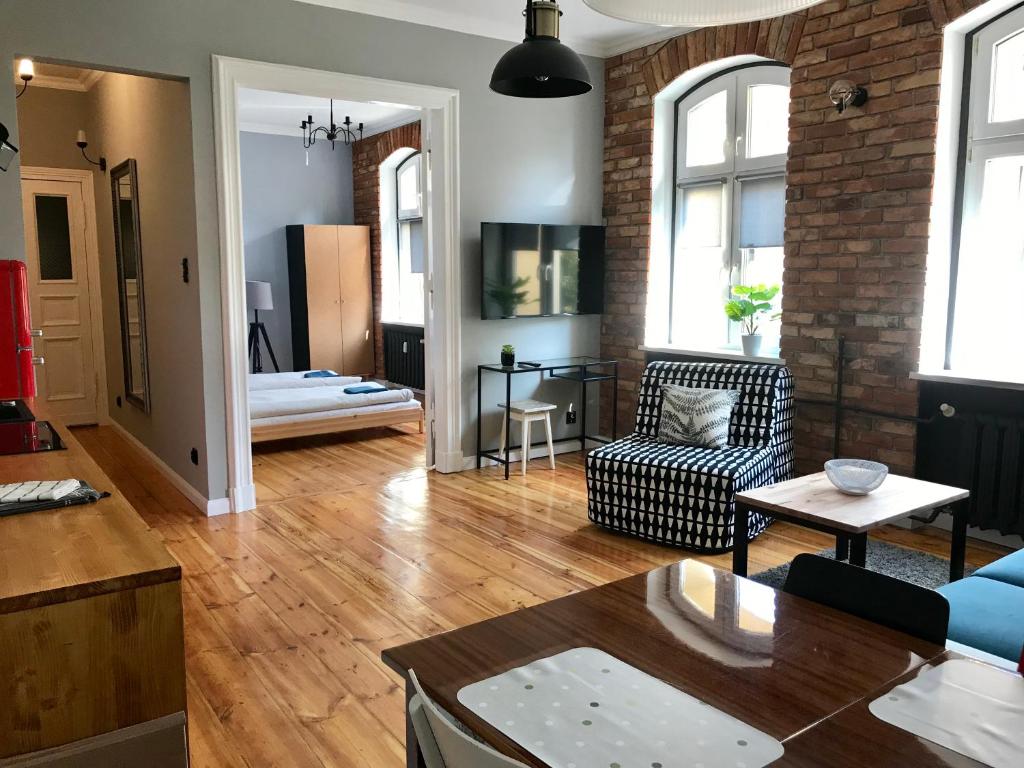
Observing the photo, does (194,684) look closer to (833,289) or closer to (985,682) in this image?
(985,682)

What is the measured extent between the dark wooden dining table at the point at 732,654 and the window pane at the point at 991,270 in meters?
3.13

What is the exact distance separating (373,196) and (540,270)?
13.3 feet

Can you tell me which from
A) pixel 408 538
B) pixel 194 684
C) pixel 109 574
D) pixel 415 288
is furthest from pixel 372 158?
pixel 109 574

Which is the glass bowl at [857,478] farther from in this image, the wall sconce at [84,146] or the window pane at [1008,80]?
the wall sconce at [84,146]

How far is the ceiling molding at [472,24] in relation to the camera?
15.6 feet

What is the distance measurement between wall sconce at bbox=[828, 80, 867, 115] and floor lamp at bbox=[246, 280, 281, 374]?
5.95 metres

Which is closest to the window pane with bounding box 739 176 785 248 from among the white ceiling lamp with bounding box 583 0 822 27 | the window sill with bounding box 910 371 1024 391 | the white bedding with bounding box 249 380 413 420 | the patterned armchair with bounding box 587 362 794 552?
the patterned armchair with bounding box 587 362 794 552

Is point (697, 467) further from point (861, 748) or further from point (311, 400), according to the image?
point (311, 400)

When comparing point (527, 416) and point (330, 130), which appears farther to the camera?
point (330, 130)

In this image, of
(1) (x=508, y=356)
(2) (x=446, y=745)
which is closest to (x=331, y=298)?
(1) (x=508, y=356)

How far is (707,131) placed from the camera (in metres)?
5.44

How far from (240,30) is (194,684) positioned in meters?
3.38

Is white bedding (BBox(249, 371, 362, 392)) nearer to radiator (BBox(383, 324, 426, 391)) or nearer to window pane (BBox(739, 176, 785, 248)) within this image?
radiator (BBox(383, 324, 426, 391))

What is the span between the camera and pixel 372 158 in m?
8.93
